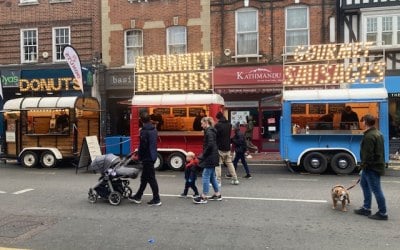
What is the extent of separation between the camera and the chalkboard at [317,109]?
12952 millimetres

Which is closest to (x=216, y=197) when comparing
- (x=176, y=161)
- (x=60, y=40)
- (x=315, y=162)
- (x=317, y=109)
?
(x=315, y=162)

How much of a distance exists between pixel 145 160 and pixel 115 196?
917 millimetres

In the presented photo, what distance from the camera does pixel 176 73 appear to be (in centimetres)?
1476

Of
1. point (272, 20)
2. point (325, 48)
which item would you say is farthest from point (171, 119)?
point (272, 20)

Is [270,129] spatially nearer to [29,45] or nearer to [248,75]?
[248,75]

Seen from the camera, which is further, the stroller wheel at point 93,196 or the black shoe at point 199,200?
the stroller wheel at point 93,196

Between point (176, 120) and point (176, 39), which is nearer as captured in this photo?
point (176, 120)

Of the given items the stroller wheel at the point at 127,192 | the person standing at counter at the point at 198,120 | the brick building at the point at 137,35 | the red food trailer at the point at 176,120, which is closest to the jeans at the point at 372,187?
the stroller wheel at the point at 127,192

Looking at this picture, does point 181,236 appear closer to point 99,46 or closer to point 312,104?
point 312,104

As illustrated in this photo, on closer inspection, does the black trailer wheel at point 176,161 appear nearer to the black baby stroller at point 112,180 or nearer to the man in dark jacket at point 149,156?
the black baby stroller at point 112,180

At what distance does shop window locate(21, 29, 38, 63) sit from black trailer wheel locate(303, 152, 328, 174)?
15060mm

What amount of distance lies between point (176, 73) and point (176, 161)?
119 inches

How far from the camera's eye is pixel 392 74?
17953 mm

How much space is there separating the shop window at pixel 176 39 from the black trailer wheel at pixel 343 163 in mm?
9968
